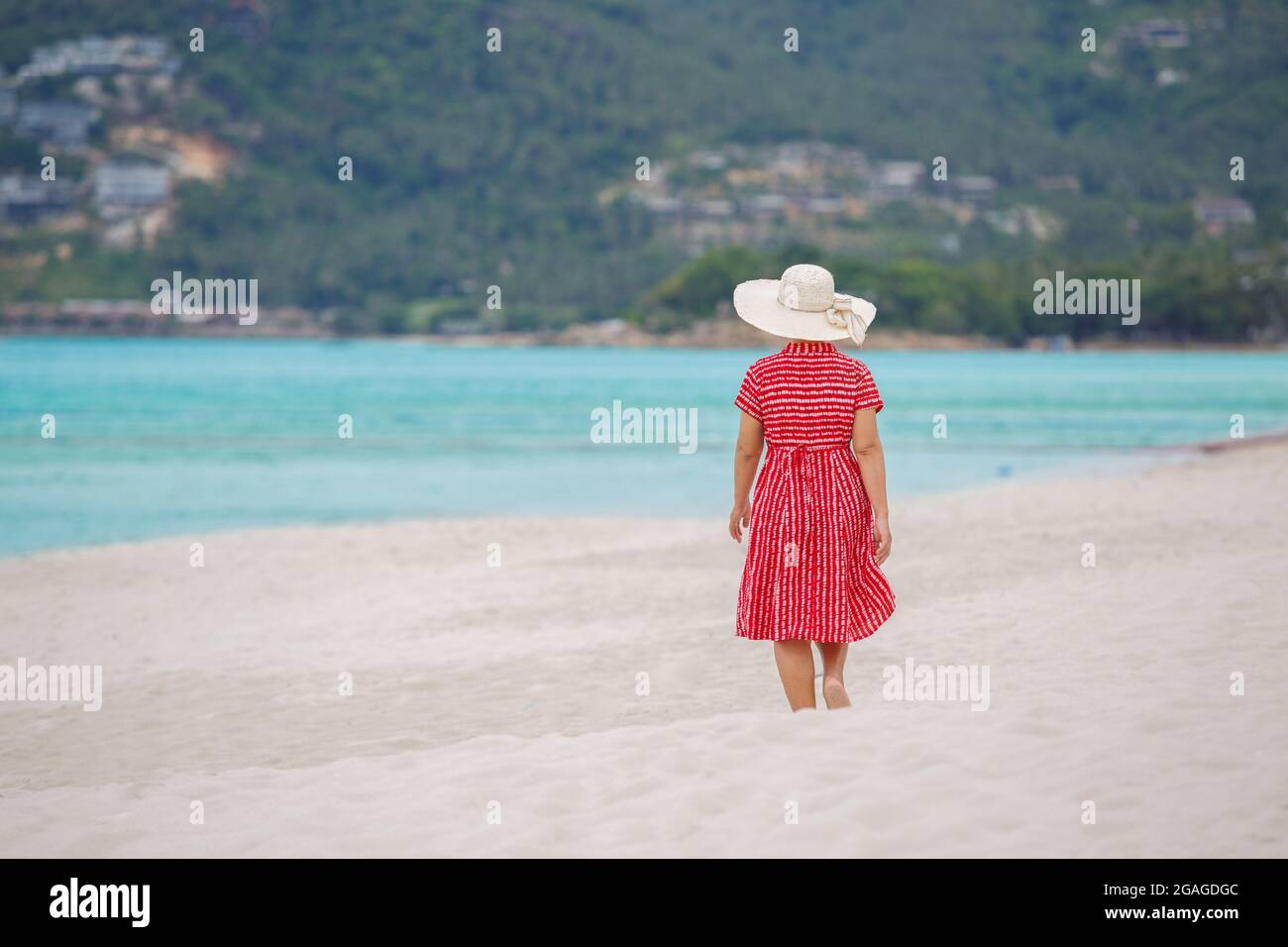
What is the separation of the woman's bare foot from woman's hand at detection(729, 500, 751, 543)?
0.73 meters

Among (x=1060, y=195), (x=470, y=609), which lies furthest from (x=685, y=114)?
(x=470, y=609)

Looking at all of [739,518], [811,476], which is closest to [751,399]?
[811,476]

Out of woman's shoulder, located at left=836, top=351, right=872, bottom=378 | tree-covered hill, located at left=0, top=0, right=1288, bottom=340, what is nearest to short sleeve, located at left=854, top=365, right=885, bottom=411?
woman's shoulder, located at left=836, top=351, right=872, bottom=378

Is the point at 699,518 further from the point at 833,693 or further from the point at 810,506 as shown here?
the point at 810,506

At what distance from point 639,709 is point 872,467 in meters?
2.34

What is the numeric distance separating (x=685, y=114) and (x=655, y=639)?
630 ft

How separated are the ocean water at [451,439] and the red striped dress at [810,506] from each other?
43.0ft

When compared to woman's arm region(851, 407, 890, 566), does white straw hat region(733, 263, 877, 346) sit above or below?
above

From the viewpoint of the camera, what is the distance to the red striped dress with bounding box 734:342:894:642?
6.10 metres

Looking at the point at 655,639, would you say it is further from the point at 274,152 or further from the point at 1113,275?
the point at 274,152

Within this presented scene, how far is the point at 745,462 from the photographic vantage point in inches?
244

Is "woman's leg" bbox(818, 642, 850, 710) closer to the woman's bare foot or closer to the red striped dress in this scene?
the woman's bare foot

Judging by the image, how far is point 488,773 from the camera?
594 cm

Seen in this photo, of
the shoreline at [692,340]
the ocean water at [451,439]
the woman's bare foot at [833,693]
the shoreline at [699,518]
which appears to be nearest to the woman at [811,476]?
the woman's bare foot at [833,693]
